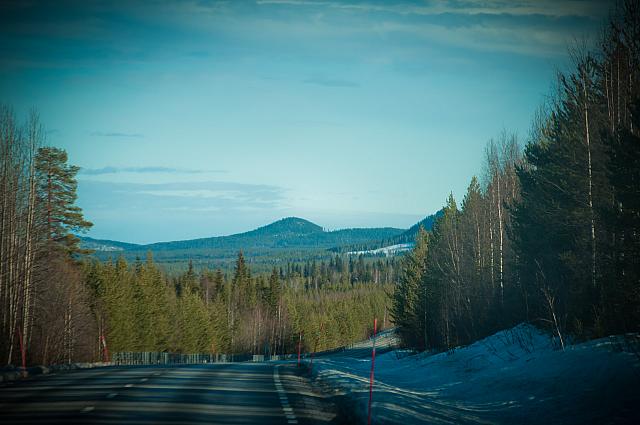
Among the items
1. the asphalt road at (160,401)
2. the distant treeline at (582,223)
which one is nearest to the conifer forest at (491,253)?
the distant treeline at (582,223)

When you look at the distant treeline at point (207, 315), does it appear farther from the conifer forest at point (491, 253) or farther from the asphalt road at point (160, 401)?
the asphalt road at point (160, 401)

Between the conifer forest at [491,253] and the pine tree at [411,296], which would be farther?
the pine tree at [411,296]

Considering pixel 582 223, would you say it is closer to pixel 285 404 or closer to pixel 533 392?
pixel 533 392

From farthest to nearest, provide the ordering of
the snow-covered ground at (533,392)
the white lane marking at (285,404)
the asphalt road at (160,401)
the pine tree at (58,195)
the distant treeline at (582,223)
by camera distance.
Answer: the pine tree at (58,195) → the distant treeline at (582,223) → the white lane marking at (285,404) → the snow-covered ground at (533,392) → the asphalt road at (160,401)

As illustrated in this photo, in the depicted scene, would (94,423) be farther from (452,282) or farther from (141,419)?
(452,282)

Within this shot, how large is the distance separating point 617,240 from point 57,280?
4134 cm

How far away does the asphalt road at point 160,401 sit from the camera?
11789 mm

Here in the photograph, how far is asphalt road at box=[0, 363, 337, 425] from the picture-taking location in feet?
38.7

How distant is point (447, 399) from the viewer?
17.1 m

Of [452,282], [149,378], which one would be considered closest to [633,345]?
[149,378]

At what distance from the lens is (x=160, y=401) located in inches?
563

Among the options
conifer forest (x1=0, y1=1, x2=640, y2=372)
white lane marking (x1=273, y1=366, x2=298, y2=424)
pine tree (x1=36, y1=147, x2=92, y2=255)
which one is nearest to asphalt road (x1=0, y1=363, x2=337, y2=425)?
white lane marking (x1=273, y1=366, x2=298, y2=424)

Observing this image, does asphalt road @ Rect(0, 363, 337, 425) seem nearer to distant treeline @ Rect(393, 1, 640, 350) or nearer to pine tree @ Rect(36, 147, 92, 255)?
distant treeline @ Rect(393, 1, 640, 350)

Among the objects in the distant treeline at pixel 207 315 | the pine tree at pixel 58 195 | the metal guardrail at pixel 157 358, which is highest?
the pine tree at pixel 58 195
